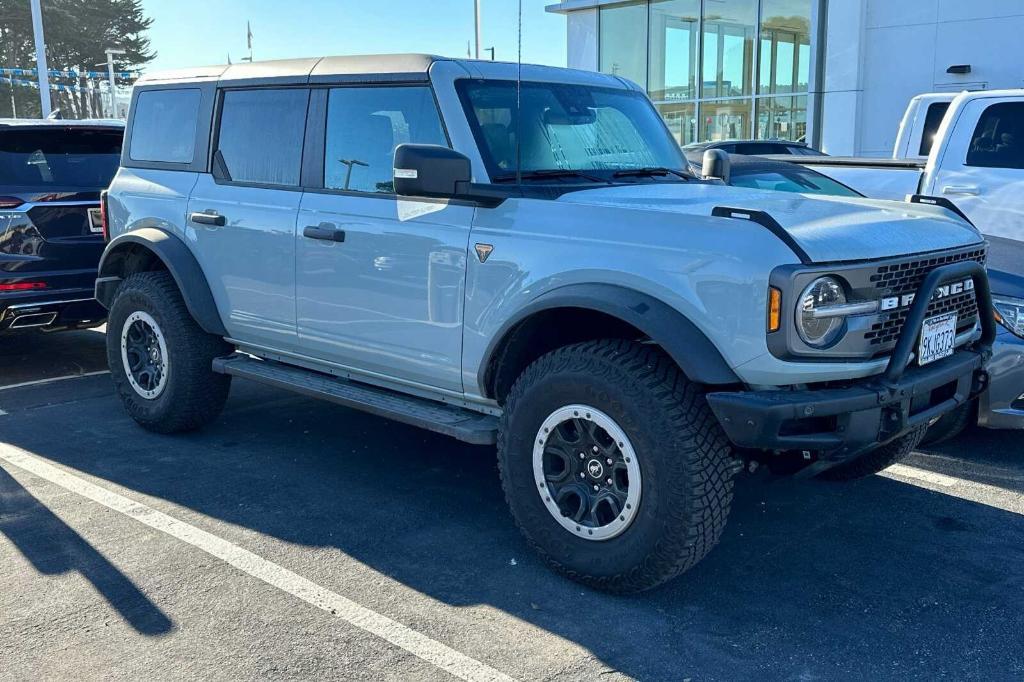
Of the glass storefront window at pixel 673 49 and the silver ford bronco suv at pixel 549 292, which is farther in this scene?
the glass storefront window at pixel 673 49

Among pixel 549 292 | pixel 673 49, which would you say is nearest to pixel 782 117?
pixel 673 49

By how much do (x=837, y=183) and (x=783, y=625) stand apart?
17.4ft

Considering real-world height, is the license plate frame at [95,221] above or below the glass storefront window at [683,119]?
below

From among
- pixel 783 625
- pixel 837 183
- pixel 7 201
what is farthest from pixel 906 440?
pixel 7 201

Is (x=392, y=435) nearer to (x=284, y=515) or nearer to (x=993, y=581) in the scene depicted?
(x=284, y=515)

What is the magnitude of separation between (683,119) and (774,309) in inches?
745

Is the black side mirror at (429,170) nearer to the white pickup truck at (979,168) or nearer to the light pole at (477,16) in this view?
the white pickup truck at (979,168)

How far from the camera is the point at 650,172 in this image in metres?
4.75

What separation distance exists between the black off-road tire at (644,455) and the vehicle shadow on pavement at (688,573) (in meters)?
0.17

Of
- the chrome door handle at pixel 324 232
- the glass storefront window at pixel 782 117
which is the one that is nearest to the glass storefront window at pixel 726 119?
the glass storefront window at pixel 782 117

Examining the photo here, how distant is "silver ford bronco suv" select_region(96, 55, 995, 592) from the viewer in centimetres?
341

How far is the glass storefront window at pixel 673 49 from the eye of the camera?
20922 millimetres

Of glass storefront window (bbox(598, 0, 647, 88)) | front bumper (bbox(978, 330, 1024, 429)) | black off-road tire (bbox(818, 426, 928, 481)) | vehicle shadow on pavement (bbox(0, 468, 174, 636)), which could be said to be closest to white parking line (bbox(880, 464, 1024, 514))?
front bumper (bbox(978, 330, 1024, 429))

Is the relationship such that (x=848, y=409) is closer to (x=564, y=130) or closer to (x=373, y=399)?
(x=564, y=130)
